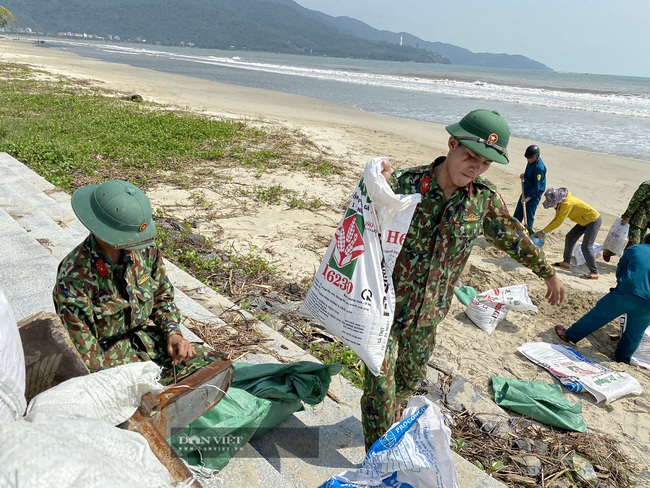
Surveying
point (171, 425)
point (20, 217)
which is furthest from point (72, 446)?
point (20, 217)

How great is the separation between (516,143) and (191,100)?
12.2 meters

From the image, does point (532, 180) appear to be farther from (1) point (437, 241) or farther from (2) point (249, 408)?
(2) point (249, 408)

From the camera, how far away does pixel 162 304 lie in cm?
238

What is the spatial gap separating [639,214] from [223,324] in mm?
5367

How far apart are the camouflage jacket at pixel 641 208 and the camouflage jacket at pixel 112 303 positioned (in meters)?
5.80

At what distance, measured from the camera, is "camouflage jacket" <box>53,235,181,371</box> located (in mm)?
2049

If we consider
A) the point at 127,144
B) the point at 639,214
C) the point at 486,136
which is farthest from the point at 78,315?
the point at 127,144

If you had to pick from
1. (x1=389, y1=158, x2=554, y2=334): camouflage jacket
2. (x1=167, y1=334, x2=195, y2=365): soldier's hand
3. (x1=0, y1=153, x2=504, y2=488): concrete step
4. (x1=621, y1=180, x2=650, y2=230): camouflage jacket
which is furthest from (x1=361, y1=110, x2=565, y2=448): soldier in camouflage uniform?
(x1=621, y1=180, x2=650, y2=230): camouflage jacket

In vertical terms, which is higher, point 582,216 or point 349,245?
point 349,245

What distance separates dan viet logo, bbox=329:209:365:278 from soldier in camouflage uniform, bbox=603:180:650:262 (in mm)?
5066

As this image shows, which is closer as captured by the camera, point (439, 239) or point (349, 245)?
point (349, 245)

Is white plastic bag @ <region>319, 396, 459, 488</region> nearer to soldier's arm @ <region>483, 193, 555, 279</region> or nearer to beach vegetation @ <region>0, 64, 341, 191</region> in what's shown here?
soldier's arm @ <region>483, 193, 555, 279</region>

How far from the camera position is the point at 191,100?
17.9 meters

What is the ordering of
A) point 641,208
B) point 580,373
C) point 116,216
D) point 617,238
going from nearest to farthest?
1. point 116,216
2. point 580,373
3. point 641,208
4. point 617,238
